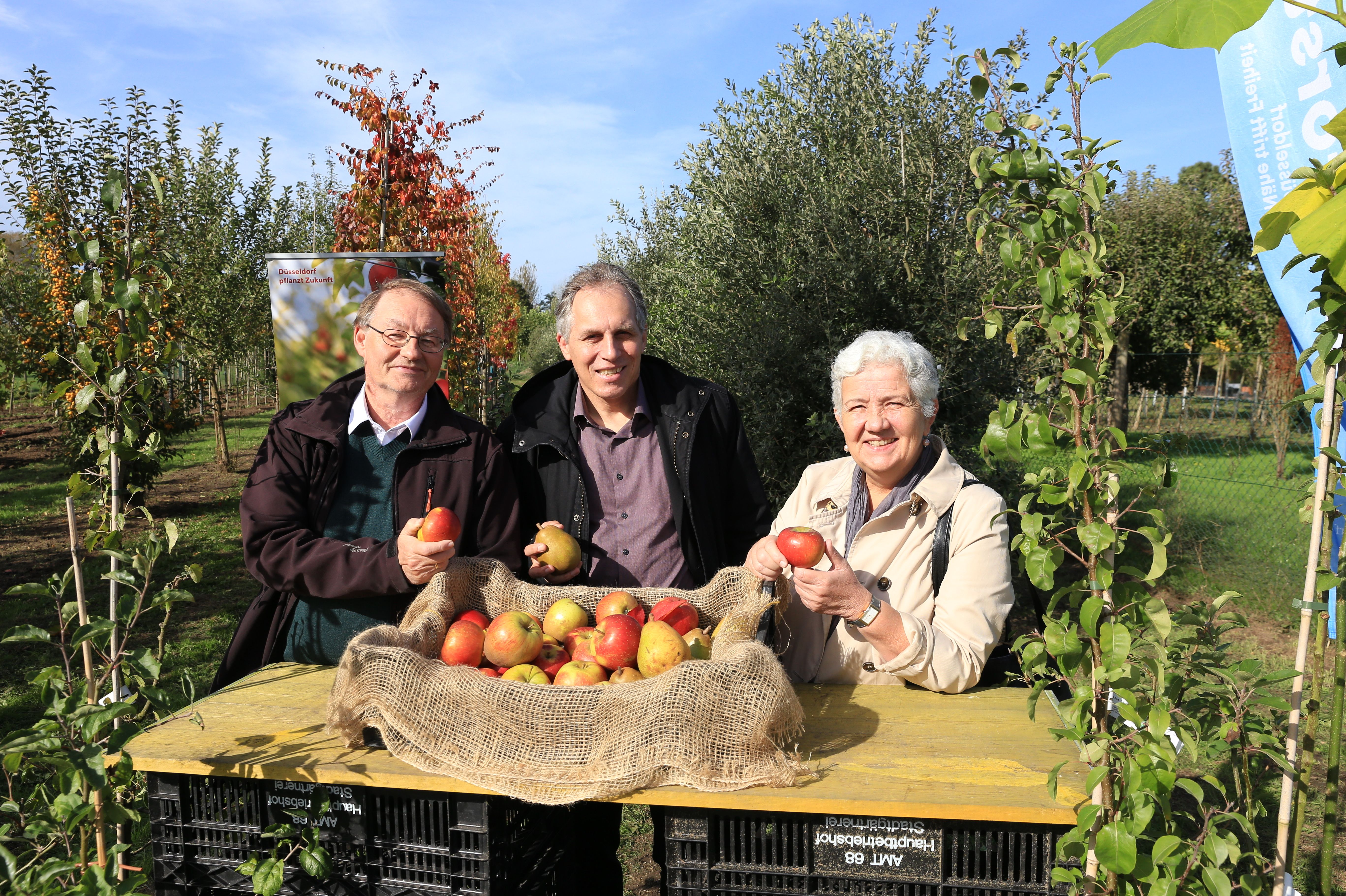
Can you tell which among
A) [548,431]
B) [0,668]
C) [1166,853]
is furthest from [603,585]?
[0,668]

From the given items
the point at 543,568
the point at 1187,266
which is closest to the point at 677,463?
the point at 543,568

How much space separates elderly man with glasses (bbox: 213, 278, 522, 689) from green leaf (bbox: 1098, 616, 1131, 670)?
1.78 meters

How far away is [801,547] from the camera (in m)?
2.43

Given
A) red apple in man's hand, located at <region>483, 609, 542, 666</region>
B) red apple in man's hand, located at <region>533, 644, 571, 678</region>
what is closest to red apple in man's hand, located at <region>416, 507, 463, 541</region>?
red apple in man's hand, located at <region>483, 609, 542, 666</region>

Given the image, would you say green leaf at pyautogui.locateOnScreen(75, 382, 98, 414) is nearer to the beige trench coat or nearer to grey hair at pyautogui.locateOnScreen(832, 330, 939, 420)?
the beige trench coat

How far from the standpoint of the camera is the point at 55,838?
203cm

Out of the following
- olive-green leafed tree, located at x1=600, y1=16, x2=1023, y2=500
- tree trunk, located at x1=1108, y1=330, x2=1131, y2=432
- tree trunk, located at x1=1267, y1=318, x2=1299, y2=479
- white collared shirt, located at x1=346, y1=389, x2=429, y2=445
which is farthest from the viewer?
tree trunk, located at x1=1108, y1=330, x2=1131, y2=432

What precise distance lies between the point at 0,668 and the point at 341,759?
5643 mm

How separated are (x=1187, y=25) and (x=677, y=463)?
2503 millimetres

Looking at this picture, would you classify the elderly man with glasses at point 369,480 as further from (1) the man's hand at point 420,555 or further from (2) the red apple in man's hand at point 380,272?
(2) the red apple in man's hand at point 380,272

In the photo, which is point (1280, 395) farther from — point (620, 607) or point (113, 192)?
point (113, 192)

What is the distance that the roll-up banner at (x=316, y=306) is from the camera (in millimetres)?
4984

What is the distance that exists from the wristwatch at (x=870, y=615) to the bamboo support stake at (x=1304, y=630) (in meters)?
0.94

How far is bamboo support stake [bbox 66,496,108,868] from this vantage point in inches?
82.7
